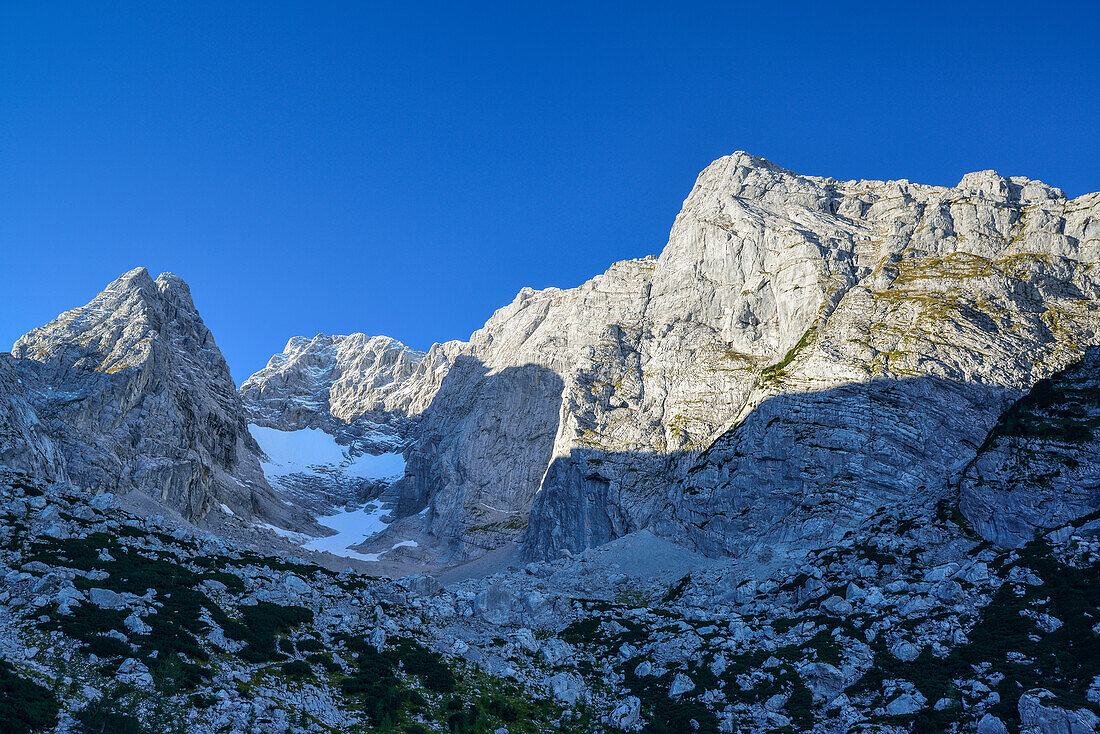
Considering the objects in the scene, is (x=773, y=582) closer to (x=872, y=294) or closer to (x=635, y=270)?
(x=872, y=294)

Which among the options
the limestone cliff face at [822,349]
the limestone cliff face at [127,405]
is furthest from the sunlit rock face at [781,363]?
the limestone cliff face at [127,405]

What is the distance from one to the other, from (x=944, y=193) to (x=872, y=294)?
134 feet

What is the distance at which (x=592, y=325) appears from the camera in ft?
517

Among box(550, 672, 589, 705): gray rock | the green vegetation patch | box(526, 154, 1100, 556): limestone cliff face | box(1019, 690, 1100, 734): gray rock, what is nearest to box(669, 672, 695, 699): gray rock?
box(550, 672, 589, 705): gray rock

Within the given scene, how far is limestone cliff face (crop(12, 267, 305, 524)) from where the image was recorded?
119812mm

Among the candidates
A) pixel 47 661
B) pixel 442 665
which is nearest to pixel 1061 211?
pixel 442 665

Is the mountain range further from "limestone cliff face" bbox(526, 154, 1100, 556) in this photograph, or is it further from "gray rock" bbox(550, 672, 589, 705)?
"limestone cliff face" bbox(526, 154, 1100, 556)

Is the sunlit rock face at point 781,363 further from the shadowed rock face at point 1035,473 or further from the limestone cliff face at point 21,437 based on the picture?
the limestone cliff face at point 21,437

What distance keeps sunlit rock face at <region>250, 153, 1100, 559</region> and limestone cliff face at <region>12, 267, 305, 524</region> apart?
209 feet

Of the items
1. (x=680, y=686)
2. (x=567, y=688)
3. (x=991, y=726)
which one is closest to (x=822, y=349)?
(x=680, y=686)

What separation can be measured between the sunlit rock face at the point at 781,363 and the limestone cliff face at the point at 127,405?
63612 mm

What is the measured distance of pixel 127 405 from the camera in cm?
13675

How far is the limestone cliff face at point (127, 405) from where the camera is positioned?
120 meters

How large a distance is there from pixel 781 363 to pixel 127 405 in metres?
134
